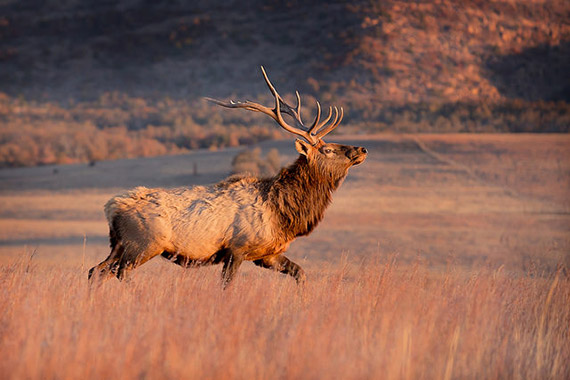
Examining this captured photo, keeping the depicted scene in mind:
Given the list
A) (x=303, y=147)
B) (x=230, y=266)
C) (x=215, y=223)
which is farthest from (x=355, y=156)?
(x=230, y=266)

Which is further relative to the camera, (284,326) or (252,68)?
(252,68)

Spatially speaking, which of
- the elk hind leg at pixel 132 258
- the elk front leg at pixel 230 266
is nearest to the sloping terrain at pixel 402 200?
the elk front leg at pixel 230 266

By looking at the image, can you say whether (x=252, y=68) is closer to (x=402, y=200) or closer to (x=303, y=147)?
(x=402, y=200)

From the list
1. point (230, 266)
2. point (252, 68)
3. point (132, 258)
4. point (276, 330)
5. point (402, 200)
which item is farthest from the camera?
point (252, 68)

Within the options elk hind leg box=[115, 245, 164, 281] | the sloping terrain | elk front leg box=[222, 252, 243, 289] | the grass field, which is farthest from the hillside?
the grass field

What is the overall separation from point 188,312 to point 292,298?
1.22m

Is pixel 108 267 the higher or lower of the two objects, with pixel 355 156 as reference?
lower

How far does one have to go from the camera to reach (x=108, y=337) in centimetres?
557

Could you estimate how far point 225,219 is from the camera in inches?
309

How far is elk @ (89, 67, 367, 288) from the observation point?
25.1ft

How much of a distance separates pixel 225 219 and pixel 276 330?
2.05 metres

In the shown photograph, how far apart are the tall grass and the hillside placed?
1671 inches

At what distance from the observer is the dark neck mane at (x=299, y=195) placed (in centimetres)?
824

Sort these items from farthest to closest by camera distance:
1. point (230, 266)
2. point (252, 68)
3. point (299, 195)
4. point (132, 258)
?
point (252, 68) → point (299, 195) → point (230, 266) → point (132, 258)
